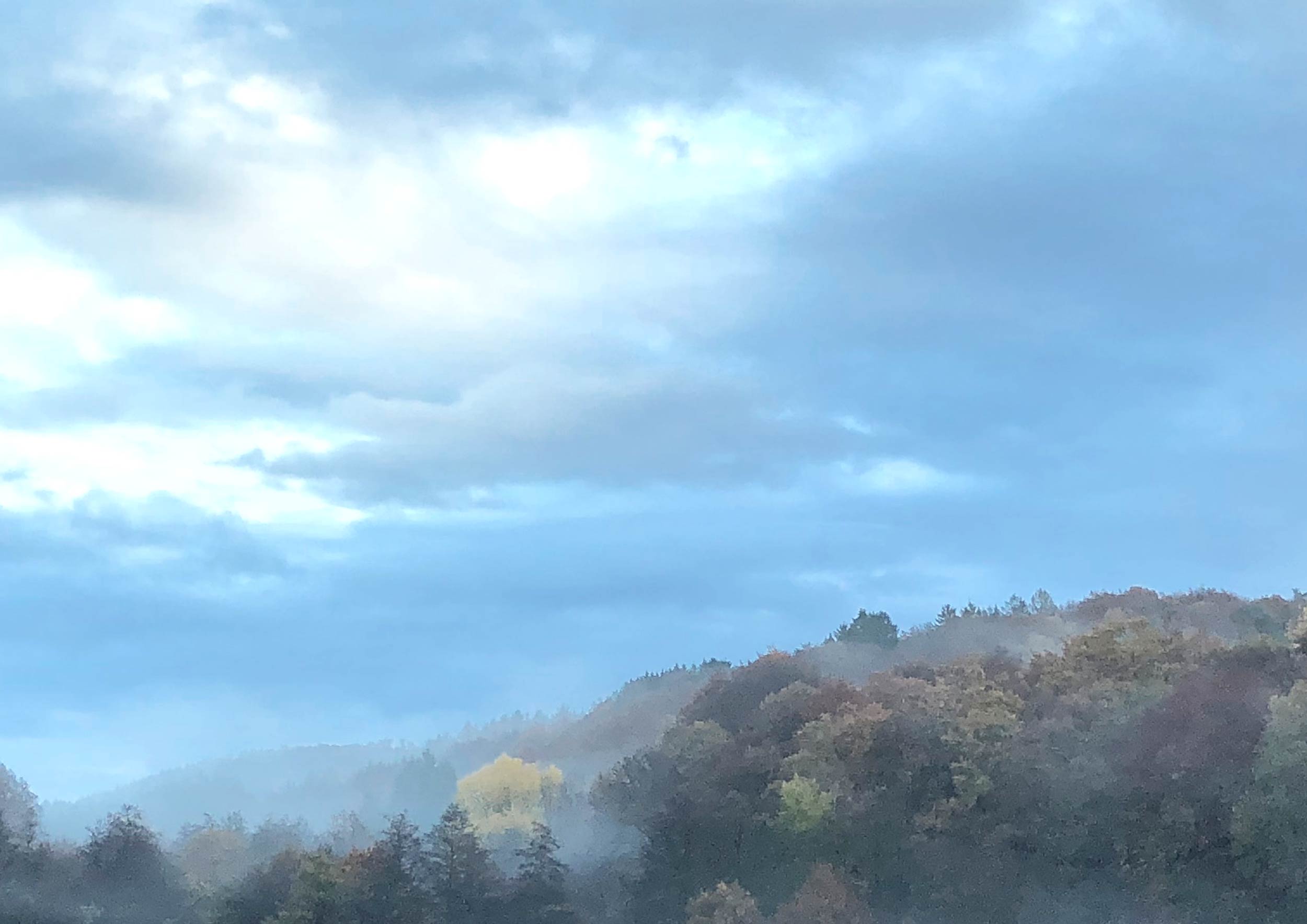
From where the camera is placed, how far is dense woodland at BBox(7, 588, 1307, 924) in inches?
1855

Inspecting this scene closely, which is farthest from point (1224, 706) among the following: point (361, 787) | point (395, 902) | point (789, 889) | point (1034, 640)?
point (361, 787)

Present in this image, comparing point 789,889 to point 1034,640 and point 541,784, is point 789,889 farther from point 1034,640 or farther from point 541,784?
point 541,784

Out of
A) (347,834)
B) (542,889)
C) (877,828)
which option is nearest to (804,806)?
(877,828)

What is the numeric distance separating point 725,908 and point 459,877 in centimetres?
1241

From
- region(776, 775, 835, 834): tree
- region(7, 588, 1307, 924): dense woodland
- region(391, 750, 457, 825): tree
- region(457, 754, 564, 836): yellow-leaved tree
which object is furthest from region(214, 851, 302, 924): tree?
region(457, 754, 564, 836): yellow-leaved tree

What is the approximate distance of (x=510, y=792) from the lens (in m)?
115

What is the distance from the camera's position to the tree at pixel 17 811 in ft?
222

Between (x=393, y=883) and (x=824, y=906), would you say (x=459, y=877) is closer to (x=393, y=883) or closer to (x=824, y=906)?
(x=393, y=883)

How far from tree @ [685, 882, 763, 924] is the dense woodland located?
0.29 ft

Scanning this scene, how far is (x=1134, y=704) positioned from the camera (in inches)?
2163

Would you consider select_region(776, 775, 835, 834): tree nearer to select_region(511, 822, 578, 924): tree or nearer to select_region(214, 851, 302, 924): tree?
select_region(511, 822, 578, 924): tree

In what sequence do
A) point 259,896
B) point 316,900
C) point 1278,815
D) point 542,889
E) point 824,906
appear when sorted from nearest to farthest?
point 1278,815
point 824,906
point 316,900
point 259,896
point 542,889

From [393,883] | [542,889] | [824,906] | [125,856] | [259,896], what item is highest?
[125,856]

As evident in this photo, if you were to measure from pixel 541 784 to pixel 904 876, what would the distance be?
5948 cm
